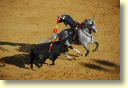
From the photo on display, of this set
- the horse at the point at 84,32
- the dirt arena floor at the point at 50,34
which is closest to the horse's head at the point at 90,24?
the horse at the point at 84,32

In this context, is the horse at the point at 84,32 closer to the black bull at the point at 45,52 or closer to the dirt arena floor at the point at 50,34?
the dirt arena floor at the point at 50,34

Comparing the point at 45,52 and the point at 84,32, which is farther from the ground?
the point at 84,32

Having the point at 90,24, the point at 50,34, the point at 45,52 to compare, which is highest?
the point at 90,24

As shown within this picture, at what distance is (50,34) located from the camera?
11.5 m

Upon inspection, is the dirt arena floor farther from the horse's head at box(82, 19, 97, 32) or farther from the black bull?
the horse's head at box(82, 19, 97, 32)

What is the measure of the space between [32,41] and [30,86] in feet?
8.62

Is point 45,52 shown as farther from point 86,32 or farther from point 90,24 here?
point 90,24

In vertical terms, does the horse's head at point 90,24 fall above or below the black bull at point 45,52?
above

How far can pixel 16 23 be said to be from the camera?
40.3 ft

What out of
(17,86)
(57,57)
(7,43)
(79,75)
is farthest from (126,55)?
(7,43)

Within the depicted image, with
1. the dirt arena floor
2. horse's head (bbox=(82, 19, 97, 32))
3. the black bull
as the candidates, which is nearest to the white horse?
horse's head (bbox=(82, 19, 97, 32))

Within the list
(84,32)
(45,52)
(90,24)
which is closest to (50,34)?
(84,32)

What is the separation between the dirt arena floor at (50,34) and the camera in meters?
9.15

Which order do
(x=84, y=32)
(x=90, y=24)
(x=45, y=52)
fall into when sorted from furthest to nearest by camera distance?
(x=84, y=32)
(x=90, y=24)
(x=45, y=52)
